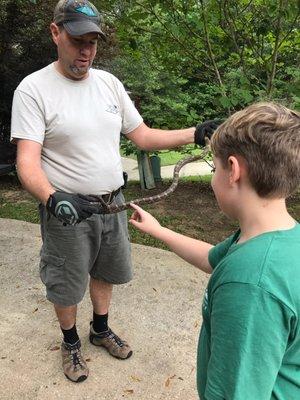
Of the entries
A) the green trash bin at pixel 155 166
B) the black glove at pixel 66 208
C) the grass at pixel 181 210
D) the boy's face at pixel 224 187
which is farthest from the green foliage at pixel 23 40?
the boy's face at pixel 224 187

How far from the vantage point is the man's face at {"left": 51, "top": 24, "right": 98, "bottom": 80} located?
241cm

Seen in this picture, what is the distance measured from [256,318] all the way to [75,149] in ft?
5.37

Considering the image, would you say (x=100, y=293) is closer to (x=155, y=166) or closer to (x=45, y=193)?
(x=45, y=193)

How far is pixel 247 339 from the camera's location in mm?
1117

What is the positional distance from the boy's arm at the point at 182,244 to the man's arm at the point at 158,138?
92cm

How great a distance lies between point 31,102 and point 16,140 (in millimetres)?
219

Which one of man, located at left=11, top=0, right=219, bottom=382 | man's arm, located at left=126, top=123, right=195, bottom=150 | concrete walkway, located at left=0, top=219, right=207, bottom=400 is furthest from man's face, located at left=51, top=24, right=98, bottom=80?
concrete walkway, located at left=0, top=219, right=207, bottom=400

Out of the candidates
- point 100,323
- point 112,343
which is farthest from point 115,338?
point 100,323

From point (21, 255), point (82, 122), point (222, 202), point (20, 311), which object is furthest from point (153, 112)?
point (222, 202)

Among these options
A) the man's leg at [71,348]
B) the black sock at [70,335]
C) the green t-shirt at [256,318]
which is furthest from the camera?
the black sock at [70,335]

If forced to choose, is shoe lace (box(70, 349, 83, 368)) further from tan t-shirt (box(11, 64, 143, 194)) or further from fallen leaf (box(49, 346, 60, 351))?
tan t-shirt (box(11, 64, 143, 194))

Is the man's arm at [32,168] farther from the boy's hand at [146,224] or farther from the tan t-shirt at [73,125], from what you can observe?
the boy's hand at [146,224]

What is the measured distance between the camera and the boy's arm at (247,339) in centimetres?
109

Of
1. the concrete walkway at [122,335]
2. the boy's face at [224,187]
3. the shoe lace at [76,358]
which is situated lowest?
the concrete walkway at [122,335]
